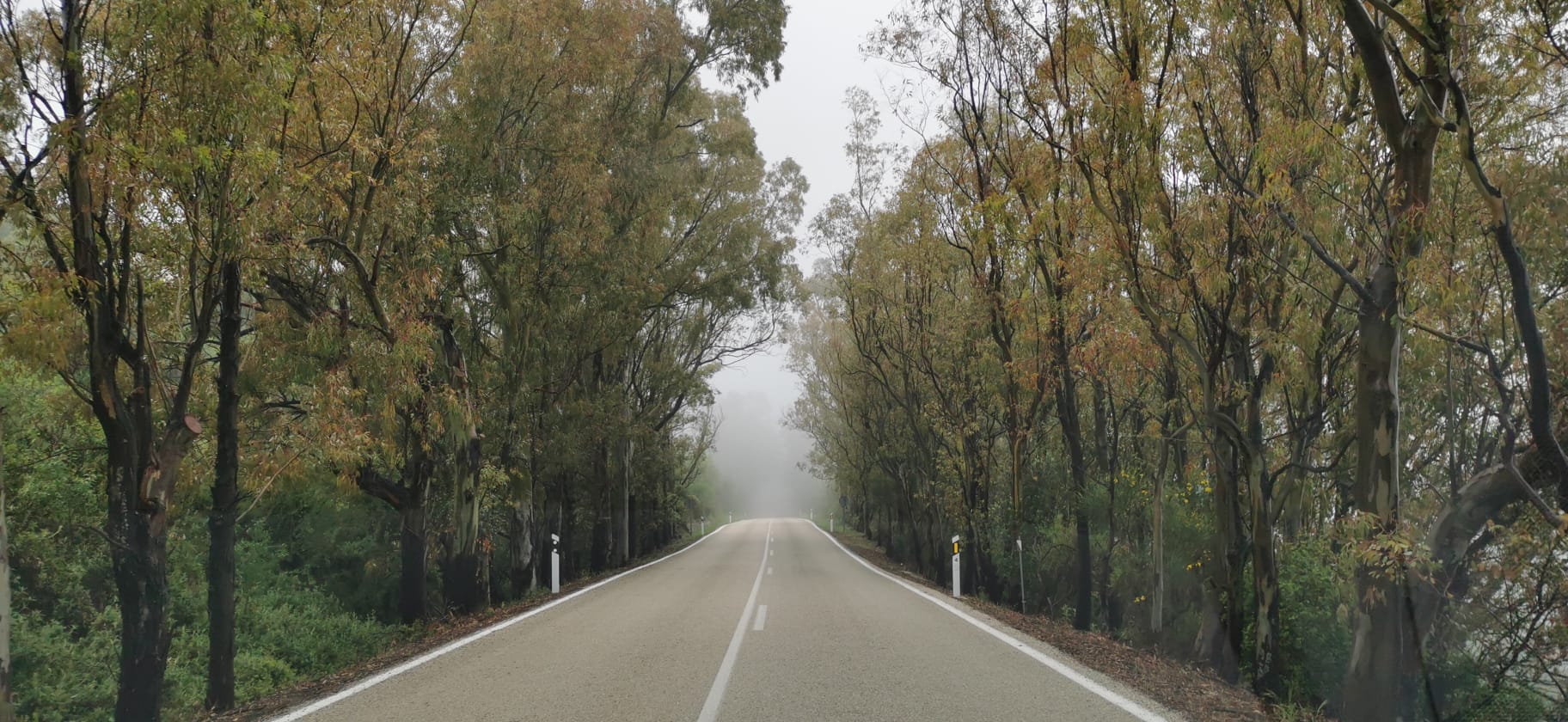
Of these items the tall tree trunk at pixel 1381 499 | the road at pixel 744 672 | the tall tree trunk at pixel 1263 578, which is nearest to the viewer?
the road at pixel 744 672

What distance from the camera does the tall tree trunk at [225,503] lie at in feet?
24.2

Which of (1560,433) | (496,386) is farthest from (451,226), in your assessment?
(1560,433)

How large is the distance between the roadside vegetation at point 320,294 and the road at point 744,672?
7.96ft

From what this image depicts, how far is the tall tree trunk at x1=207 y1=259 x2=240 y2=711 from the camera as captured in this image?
739 centimetres

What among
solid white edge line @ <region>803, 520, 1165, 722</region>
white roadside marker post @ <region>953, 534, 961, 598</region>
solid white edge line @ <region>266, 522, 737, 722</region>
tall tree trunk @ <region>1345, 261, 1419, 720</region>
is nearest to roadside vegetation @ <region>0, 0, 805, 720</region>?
solid white edge line @ <region>266, 522, 737, 722</region>

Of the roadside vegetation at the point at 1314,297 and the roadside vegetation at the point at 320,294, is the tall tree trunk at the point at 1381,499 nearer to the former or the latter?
the roadside vegetation at the point at 1314,297

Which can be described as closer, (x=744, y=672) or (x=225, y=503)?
(x=744, y=672)

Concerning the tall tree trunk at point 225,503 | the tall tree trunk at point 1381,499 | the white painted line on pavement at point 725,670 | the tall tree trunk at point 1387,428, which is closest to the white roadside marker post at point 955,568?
the white painted line on pavement at point 725,670

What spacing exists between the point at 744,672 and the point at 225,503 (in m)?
5.15

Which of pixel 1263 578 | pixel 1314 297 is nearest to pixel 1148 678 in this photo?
pixel 1263 578

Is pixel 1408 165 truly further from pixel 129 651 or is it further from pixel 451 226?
pixel 451 226

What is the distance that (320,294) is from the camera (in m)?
10.3

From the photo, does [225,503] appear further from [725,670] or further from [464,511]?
[464,511]

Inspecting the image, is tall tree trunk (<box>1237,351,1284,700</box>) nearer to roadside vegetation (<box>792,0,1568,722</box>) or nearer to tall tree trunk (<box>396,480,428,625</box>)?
roadside vegetation (<box>792,0,1568,722</box>)
